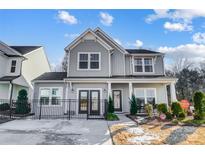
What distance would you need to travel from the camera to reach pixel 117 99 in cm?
1448

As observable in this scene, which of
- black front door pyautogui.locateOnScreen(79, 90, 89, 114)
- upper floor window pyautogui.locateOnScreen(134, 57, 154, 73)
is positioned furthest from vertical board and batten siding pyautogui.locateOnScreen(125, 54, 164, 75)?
black front door pyautogui.locateOnScreen(79, 90, 89, 114)

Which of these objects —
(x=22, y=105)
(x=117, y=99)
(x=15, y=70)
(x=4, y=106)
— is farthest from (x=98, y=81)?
(x=15, y=70)

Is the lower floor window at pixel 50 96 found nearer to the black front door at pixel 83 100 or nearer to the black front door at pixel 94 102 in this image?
the black front door at pixel 83 100

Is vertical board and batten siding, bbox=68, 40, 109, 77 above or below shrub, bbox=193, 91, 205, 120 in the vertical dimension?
above

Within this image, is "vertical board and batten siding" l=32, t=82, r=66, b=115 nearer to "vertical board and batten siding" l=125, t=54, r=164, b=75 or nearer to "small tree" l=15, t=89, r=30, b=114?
"small tree" l=15, t=89, r=30, b=114

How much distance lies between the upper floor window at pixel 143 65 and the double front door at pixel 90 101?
14.4 feet

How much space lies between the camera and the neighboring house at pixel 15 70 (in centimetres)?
1665

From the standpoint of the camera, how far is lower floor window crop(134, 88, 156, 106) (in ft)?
46.9

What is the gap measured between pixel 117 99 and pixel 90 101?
8.22ft

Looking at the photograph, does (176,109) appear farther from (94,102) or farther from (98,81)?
(94,102)

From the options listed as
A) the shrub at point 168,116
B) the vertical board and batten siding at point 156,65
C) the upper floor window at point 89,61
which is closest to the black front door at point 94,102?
the upper floor window at point 89,61
